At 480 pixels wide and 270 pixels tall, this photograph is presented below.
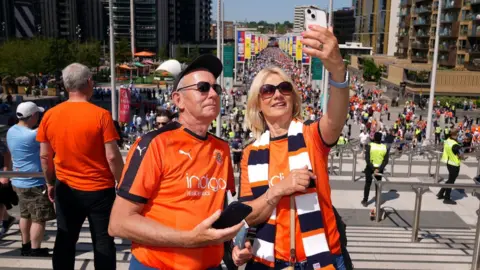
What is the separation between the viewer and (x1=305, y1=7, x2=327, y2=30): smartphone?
85.9 inches

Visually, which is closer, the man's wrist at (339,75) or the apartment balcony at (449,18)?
the man's wrist at (339,75)

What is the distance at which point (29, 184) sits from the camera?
434cm

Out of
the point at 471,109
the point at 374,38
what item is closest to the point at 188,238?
the point at 471,109

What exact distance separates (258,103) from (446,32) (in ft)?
198

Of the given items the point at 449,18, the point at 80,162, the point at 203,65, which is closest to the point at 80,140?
the point at 80,162

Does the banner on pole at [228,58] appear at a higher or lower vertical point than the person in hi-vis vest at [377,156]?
higher

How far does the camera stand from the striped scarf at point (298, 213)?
2.44 meters

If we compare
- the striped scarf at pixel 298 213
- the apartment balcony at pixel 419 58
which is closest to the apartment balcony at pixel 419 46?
the apartment balcony at pixel 419 58

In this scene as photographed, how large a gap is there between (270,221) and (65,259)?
5.90 ft

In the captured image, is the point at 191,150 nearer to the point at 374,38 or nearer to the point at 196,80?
the point at 196,80

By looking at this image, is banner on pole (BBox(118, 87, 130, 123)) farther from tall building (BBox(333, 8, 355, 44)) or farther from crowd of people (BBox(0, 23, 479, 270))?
tall building (BBox(333, 8, 355, 44))

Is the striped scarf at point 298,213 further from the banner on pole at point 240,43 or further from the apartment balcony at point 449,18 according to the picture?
the apartment balcony at point 449,18

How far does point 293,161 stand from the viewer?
2502 mm

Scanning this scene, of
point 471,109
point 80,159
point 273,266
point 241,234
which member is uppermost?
point 80,159
